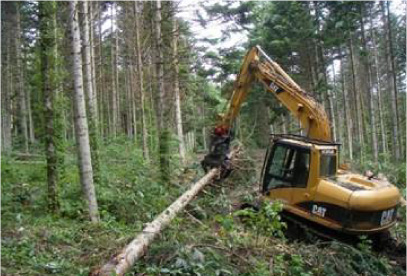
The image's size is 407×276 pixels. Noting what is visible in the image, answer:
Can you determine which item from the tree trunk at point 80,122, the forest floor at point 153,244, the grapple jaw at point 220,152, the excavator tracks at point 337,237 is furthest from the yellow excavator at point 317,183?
the tree trunk at point 80,122

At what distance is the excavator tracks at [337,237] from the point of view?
8297 mm

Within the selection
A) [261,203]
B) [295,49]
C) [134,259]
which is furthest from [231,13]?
[134,259]

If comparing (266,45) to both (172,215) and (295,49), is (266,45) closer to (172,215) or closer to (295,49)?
(295,49)

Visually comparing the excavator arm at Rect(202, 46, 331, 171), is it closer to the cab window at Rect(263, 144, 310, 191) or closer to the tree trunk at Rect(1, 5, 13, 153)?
the cab window at Rect(263, 144, 310, 191)

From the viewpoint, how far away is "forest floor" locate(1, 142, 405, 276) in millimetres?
5191

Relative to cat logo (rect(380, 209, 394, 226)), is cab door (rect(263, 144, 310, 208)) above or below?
above

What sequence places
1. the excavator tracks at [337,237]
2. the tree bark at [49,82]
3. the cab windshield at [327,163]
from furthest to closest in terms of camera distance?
the cab windshield at [327,163] → the excavator tracks at [337,237] → the tree bark at [49,82]

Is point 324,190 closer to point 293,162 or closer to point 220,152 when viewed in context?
point 293,162

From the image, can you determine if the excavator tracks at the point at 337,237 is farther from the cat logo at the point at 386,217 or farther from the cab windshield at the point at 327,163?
the cab windshield at the point at 327,163

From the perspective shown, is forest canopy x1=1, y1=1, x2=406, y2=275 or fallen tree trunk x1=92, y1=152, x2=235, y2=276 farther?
forest canopy x1=1, y1=1, x2=406, y2=275

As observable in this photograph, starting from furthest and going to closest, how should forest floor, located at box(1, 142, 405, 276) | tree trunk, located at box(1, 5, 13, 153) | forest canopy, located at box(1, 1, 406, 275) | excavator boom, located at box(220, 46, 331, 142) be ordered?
tree trunk, located at box(1, 5, 13, 153)
excavator boom, located at box(220, 46, 331, 142)
forest canopy, located at box(1, 1, 406, 275)
forest floor, located at box(1, 142, 405, 276)

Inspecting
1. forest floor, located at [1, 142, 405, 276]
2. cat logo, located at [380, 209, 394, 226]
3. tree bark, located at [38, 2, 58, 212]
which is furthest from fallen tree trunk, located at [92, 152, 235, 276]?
cat logo, located at [380, 209, 394, 226]

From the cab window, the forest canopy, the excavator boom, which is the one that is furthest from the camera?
the excavator boom

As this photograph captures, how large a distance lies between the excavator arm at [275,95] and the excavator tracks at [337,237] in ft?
6.34
